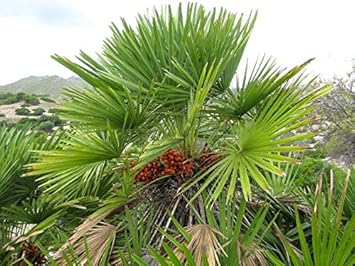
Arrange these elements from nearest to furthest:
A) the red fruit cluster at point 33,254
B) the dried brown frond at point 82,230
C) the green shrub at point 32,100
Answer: the dried brown frond at point 82,230 < the red fruit cluster at point 33,254 < the green shrub at point 32,100

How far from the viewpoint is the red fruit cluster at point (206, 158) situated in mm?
1925

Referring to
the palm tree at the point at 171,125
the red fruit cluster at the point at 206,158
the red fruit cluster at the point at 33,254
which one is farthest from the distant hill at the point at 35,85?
the red fruit cluster at the point at 206,158

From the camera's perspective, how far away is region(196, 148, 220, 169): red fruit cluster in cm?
192

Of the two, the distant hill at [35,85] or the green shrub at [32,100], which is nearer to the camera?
the green shrub at [32,100]

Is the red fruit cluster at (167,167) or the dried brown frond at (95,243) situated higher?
the red fruit cluster at (167,167)

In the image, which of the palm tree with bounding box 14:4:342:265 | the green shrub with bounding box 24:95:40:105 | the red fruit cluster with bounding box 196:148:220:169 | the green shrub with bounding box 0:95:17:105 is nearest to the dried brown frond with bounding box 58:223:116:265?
the palm tree with bounding box 14:4:342:265

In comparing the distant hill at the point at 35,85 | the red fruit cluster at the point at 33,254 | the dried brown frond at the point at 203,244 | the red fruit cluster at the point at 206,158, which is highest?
the distant hill at the point at 35,85

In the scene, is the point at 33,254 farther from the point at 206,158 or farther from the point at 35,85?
the point at 35,85

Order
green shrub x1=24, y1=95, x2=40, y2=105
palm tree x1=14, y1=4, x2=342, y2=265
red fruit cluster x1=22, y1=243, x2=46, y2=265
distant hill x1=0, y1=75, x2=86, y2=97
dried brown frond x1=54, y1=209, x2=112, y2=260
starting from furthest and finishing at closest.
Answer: distant hill x1=0, y1=75, x2=86, y2=97 → green shrub x1=24, y1=95, x2=40, y2=105 → red fruit cluster x1=22, y1=243, x2=46, y2=265 → dried brown frond x1=54, y1=209, x2=112, y2=260 → palm tree x1=14, y1=4, x2=342, y2=265

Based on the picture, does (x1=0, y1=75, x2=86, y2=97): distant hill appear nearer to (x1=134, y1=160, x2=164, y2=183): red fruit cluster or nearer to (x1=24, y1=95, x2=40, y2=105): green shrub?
(x1=24, y1=95, x2=40, y2=105): green shrub

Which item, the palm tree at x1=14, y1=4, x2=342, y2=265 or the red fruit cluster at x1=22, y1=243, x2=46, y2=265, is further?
the red fruit cluster at x1=22, y1=243, x2=46, y2=265

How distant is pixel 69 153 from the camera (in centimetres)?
180

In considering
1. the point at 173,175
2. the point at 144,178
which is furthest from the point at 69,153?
the point at 173,175

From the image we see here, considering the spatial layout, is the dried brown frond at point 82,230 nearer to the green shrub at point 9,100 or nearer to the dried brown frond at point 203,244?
the dried brown frond at point 203,244
